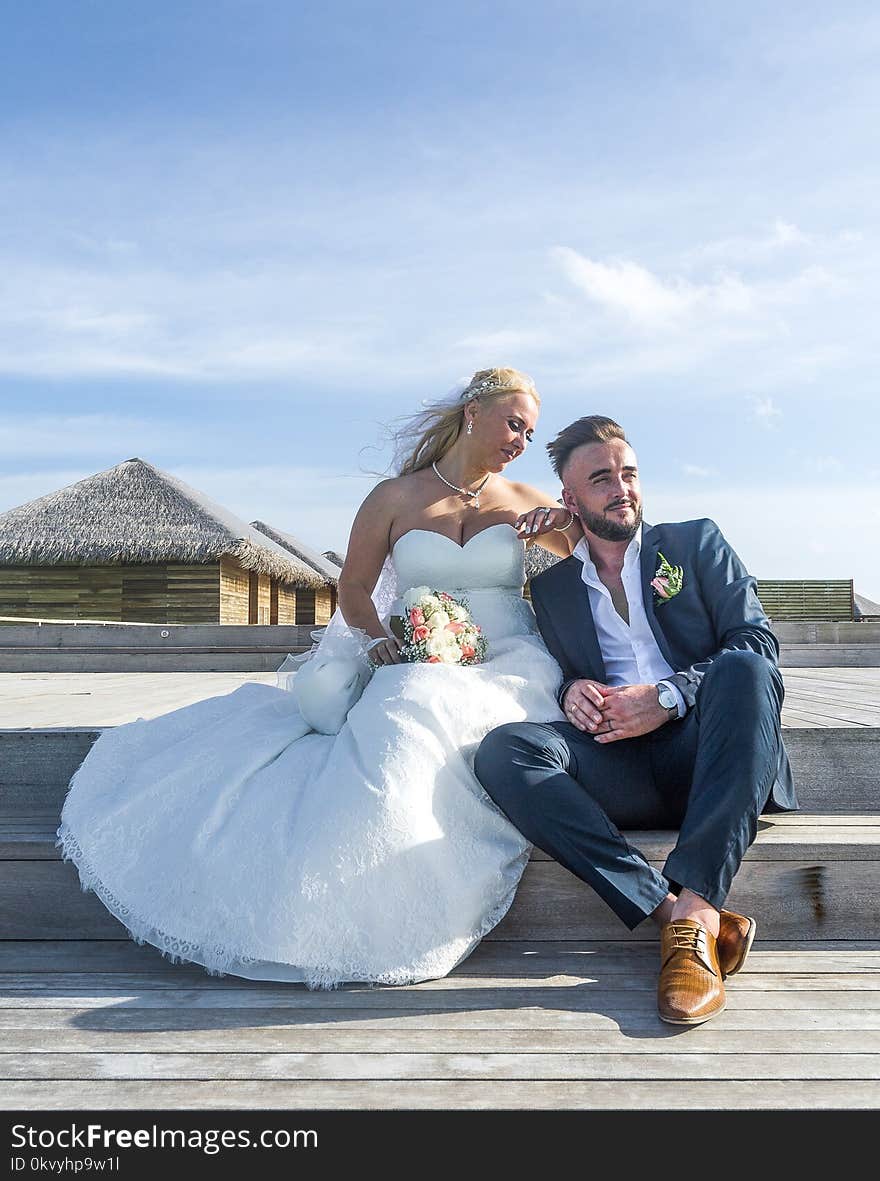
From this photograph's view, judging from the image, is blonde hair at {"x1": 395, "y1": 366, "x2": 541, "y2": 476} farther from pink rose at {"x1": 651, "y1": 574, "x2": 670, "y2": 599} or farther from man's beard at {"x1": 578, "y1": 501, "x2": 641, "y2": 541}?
pink rose at {"x1": 651, "y1": 574, "x2": 670, "y2": 599}

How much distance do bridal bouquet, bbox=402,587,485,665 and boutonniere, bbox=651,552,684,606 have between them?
22.2 inches

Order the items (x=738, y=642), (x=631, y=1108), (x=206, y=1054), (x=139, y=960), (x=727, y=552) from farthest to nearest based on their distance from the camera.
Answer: (x=727, y=552), (x=738, y=642), (x=139, y=960), (x=206, y=1054), (x=631, y=1108)

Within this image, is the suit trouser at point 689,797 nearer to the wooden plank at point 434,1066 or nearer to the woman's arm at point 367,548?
the wooden plank at point 434,1066

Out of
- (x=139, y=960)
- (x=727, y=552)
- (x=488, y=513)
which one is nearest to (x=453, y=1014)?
(x=139, y=960)

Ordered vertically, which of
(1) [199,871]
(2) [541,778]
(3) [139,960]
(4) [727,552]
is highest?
(4) [727,552]

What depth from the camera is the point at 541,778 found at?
229cm

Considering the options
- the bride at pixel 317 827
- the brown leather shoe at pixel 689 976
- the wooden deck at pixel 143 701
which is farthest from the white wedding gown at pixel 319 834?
the wooden deck at pixel 143 701

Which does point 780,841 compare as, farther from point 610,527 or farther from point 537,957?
point 610,527

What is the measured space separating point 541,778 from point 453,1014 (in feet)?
1.89

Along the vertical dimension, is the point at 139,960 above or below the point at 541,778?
below

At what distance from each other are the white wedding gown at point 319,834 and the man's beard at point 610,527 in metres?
0.50

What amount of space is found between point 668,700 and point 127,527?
760 inches
